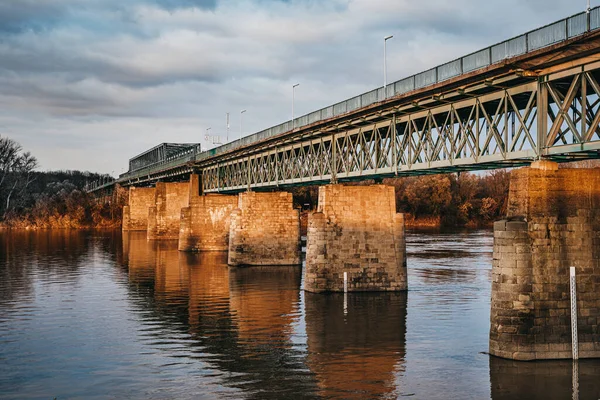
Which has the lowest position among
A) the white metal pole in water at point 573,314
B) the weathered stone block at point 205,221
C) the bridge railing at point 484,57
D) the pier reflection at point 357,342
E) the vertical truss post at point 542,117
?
the pier reflection at point 357,342

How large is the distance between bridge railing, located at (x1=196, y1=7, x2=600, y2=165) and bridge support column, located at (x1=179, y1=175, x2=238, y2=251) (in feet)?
96.5

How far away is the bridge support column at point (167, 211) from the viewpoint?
A: 8762 centimetres

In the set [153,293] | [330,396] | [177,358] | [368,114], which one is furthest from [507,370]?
[153,293]

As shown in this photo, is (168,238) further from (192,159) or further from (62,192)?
(62,192)

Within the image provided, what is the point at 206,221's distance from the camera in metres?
69.2

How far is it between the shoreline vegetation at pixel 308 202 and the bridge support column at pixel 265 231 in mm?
57916

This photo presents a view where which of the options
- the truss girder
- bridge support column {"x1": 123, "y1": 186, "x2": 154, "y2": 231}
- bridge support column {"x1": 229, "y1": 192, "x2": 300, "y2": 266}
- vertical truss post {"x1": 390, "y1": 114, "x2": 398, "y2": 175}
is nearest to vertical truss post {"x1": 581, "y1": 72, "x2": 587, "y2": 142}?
the truss girder

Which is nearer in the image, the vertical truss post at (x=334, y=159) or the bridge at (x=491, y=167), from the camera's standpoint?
the bridge at (x=491, y=167)

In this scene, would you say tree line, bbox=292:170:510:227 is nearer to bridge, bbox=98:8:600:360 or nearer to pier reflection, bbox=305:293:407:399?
bridge, bbox=98:8:600:360

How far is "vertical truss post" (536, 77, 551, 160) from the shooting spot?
2202 cm

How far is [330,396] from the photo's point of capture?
62.1 ft

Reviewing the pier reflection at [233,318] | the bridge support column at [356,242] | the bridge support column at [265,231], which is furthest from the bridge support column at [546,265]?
the bridge support column at [265,231]

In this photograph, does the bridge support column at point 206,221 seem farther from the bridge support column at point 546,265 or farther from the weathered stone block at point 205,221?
the bridge support column at point 546,265

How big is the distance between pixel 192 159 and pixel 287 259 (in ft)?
84.1
